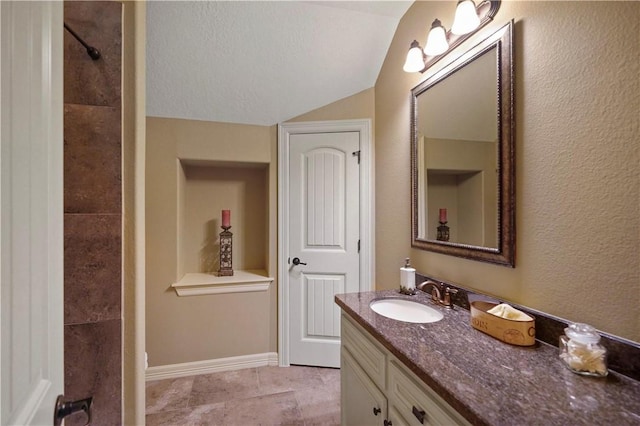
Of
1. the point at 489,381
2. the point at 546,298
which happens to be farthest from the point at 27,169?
the point at 546,298

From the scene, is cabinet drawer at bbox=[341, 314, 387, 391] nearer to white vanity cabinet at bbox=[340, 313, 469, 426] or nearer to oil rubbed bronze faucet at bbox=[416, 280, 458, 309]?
white vanity cabinet at bbox=[340, 313, 469, 426]

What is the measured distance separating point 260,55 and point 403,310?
1825 millimetres

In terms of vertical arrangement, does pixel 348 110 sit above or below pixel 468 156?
above

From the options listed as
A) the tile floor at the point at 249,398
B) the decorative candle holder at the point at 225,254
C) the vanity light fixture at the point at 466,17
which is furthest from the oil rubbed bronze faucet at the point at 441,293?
the decorative candle holder at the point at 225,254

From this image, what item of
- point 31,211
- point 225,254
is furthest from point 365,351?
→ point 225,254

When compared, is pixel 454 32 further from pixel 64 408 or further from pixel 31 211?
pixel 64 408

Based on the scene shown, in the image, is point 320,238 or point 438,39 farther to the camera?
point 320,238

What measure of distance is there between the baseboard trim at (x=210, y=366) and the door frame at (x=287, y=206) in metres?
0.14

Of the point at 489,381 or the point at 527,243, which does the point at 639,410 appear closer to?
the point at 489,381

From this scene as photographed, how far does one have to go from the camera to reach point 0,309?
14.4 inches

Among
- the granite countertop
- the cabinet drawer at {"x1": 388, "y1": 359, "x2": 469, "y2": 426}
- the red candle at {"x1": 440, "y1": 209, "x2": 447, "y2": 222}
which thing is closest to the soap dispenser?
the red candle at {"x1": 440, "y1": 209, "x2": 447, "y2": 222}

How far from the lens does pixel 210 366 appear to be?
2221 millimetres

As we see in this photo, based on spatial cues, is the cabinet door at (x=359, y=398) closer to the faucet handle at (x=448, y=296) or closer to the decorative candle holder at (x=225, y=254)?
the faucet handle at (x=448, y=296)

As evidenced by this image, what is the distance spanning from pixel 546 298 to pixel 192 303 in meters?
2.24
